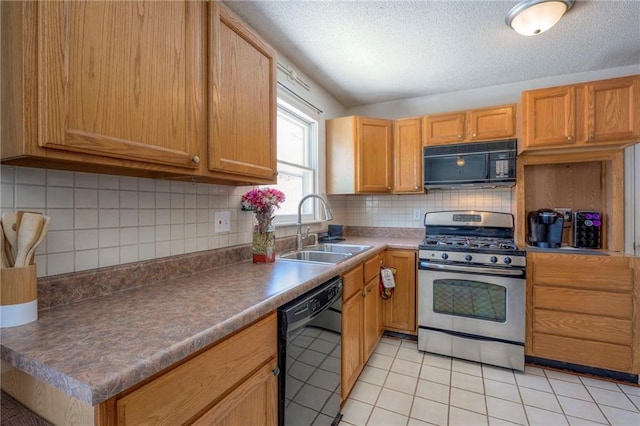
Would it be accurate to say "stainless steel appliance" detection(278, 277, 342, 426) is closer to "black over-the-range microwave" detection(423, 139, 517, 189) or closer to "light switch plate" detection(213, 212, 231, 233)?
"light switch plate" detection(213, 212, 231, 233)

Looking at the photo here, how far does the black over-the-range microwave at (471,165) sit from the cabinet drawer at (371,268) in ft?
3.24

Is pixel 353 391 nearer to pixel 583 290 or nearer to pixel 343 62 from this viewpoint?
pixel 583 290

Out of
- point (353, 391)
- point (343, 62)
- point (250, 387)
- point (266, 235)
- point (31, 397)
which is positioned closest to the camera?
point (31, 397)

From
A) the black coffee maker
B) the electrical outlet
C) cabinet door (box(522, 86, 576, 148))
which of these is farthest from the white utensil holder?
the electrical outlet

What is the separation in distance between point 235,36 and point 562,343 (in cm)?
297

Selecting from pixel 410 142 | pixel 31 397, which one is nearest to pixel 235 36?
pixel 31 397

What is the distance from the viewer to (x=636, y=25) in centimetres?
191

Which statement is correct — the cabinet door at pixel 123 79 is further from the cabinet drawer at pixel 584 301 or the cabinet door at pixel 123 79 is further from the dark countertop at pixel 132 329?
the cabinet drawer at pixel 584 301

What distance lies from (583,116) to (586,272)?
1.17 m

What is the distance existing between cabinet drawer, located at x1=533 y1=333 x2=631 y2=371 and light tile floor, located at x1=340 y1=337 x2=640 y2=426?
11 cm

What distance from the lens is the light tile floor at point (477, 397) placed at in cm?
166

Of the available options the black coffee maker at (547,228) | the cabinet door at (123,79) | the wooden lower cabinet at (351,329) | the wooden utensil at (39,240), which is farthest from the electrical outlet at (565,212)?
the wooden utensil at (39,240)

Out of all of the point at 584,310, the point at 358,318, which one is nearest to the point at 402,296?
the point at 358,318

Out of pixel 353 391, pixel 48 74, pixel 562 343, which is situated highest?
pixel 48 74
